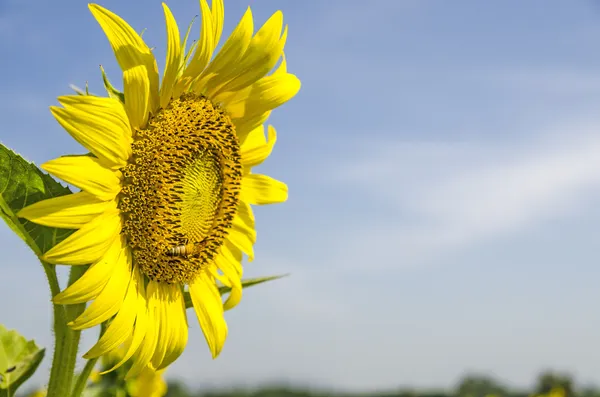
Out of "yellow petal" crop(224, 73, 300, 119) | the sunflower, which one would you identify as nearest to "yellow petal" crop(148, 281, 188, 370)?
the sunflower

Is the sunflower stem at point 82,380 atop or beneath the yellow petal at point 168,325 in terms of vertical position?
beneath

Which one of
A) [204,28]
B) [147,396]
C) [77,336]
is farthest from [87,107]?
[147,396]

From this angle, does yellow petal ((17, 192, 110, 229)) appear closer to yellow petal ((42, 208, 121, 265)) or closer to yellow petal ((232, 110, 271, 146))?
yellow petal ((42, 208, 121, 265))

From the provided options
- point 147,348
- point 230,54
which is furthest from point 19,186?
point 230,54

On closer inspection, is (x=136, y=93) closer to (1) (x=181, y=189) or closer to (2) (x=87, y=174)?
(2) (x=87, y=174)

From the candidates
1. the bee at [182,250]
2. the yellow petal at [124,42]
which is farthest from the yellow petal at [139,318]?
the yellow petal at [124,42]

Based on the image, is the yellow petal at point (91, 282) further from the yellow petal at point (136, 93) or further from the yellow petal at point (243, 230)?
the yellow petal at point (243, 230)
